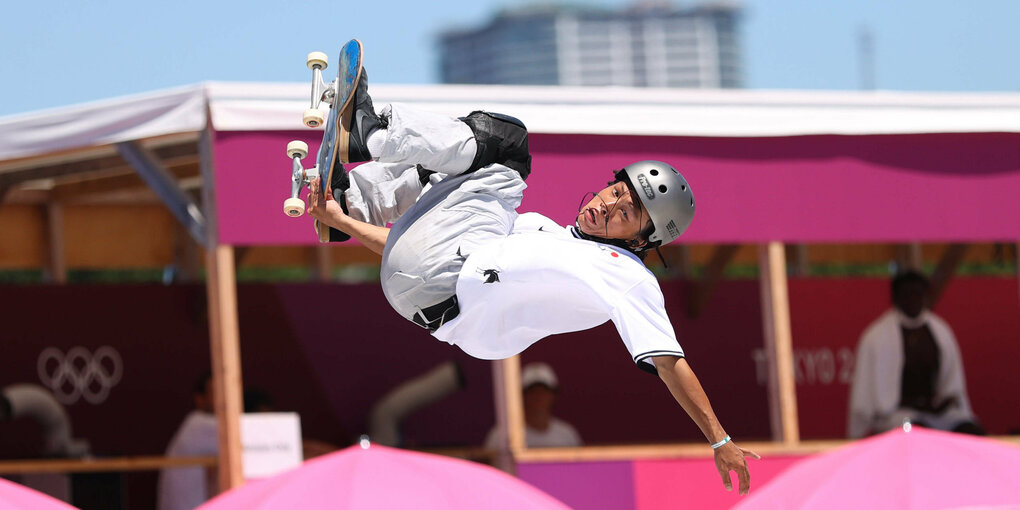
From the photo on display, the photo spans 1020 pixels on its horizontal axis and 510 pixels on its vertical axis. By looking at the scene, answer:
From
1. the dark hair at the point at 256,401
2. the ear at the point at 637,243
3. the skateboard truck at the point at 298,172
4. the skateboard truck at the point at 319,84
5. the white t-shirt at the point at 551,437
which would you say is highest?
the skateboard truck at the point at 319,84

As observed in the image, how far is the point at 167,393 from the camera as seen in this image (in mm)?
11219

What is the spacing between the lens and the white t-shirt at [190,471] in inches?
351

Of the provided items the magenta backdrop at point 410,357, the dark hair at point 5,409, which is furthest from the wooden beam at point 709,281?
the dark hair at point 5,409

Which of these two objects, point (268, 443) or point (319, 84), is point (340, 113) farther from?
point (268, 443)

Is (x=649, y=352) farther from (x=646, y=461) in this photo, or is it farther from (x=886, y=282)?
(x=886, y=282)

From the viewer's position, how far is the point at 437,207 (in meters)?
4.30

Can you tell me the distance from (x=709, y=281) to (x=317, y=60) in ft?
27.2

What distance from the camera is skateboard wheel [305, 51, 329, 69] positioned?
14.1ft

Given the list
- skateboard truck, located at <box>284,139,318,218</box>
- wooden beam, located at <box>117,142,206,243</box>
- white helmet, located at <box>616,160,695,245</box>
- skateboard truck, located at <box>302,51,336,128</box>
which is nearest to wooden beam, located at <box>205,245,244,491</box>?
wooden beam, located at <box>117,142,206,243</box>

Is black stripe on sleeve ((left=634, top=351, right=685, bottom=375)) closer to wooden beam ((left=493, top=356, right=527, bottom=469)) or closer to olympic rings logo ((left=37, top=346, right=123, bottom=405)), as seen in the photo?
wooden beam ((left=493, top=356, right=527, bottom=469))

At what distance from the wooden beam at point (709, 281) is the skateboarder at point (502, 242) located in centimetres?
760

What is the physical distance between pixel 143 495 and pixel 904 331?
18.7 feet

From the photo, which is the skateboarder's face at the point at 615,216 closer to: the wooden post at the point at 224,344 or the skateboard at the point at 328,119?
the skateboard at the point at 328,119

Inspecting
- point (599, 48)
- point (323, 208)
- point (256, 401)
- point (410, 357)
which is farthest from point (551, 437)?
point (599, 48)
